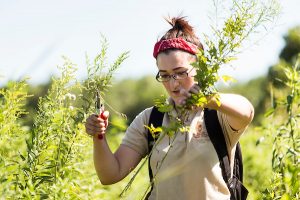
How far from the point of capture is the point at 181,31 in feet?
12.0

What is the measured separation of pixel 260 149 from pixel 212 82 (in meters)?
7.10

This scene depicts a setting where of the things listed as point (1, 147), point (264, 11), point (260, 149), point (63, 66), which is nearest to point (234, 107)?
point (264, 11)

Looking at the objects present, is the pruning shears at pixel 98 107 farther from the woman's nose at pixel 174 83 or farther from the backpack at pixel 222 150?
the backpack at pixel 222 150

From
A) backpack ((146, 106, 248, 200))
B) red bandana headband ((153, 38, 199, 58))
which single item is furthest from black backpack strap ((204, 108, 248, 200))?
red bandana headband ((153, 38, 199, 58))

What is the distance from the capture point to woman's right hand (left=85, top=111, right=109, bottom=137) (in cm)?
300

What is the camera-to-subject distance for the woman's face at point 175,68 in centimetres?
323

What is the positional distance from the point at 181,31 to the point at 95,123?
0.90m

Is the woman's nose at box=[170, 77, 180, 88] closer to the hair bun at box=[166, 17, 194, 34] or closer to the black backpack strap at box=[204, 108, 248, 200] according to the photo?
the black backpack strap at box=[204, 108, 248, 200]

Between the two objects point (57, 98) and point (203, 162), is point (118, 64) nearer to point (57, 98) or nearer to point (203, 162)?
point (57, 98)

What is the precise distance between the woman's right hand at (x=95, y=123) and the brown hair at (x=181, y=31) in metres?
0.76

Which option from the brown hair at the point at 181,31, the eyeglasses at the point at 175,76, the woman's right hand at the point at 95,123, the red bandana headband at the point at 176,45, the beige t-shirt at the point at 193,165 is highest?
the brown hair at the point at 181,31

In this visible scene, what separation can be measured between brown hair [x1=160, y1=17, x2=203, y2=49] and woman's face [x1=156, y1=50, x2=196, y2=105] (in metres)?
0.17

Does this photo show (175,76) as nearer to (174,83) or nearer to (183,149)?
(174,83)

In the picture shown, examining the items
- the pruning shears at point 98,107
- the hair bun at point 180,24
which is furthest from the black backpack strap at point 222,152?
the pruning shears at point 98,107
